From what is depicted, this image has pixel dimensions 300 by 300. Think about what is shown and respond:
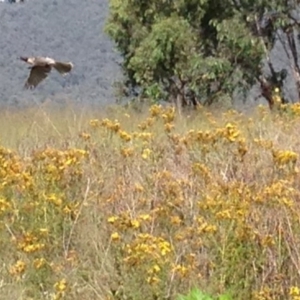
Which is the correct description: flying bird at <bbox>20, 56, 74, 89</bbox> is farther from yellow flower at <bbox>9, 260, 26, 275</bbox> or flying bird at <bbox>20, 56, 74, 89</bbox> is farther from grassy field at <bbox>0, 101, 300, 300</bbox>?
yellow flower at <bbox>9, 260, 26, 275</bbox>

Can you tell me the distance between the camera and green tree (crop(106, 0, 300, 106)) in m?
14.5

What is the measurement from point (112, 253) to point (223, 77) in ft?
38.0

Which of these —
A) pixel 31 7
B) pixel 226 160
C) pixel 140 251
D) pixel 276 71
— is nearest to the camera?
pixel 140 251

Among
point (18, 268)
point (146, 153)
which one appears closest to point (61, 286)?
point (18, 268)

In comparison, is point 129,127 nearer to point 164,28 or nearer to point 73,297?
point 73,297

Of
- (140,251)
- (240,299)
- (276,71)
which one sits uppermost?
(140,251)

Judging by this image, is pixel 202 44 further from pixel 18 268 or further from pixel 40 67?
pixel 18 268

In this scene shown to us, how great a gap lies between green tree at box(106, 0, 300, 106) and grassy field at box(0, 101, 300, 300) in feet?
30.8

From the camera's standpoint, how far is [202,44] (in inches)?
609

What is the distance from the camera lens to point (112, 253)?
10.9ft

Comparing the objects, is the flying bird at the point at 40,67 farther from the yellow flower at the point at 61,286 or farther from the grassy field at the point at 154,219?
the yellow flower at the point at 61,286

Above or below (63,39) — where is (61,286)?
above

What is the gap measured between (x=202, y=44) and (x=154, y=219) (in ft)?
39.9

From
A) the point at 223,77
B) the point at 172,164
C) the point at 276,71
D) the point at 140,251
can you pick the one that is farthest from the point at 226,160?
the point at 276,71
